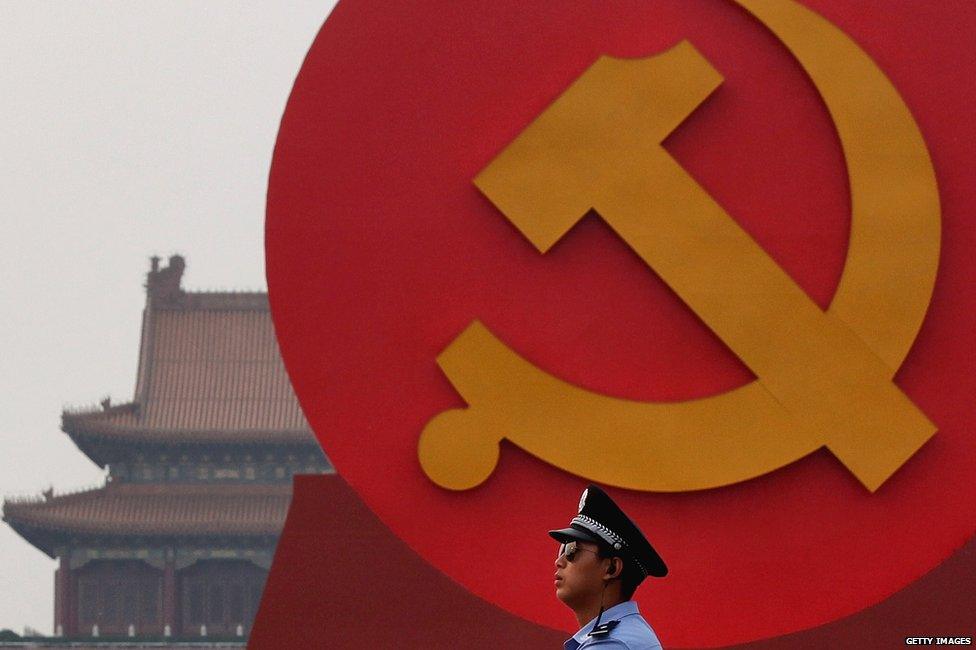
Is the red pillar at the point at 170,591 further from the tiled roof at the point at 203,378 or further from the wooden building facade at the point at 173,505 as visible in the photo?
the tiled roof at the point at 203,378

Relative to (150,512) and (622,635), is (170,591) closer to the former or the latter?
(150,512)

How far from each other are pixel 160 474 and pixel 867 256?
16917 millimetres

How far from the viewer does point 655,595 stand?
6.34 m

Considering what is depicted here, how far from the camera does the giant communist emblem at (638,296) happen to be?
636 centimetres

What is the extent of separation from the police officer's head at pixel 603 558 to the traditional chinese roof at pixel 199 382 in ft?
63.3

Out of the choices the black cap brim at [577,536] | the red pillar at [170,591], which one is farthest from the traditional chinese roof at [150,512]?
the black cap brim at [577,536]

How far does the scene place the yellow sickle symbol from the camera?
6340 mm

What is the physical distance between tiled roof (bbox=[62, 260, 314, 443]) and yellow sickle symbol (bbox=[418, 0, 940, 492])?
1576 centimetres

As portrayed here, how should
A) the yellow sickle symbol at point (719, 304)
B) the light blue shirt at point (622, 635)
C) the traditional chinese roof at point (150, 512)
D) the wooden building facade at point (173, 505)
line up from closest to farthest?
the light blue shirt at point (622, 635), the yellow sickle symbol at point (719, 304), the traditional chinese roof at point (150, 512), the wooden building facade at point (173, 505)

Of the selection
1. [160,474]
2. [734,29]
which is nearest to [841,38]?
[734,29]

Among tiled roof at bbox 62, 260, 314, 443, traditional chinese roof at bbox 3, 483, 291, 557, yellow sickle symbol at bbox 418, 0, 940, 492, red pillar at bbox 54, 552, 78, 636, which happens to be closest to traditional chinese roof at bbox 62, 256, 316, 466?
tiled roof at bbox 62, 260, 314, 443

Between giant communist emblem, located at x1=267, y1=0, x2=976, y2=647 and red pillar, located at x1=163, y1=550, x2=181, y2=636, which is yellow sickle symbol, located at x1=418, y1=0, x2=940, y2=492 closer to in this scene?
giant communist emblem, located at x1=267, y1=0, x2=976, y2=647

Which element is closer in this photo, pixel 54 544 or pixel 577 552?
pixel 577 552

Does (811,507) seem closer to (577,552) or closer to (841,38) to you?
(841,38)
